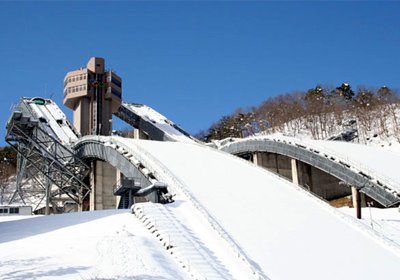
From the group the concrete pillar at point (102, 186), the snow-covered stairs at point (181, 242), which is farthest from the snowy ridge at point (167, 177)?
the concrete pillar at point (102, 186)

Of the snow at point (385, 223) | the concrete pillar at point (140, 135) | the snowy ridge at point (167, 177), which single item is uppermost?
the concrete pillar at point (140, 135)

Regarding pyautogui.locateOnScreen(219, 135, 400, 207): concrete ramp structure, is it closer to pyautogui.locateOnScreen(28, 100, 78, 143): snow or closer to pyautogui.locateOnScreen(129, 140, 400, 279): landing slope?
pyautogui.locateOnScreen(129, 140, 400, 279): landing slope

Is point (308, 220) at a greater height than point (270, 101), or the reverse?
point (270, 101)

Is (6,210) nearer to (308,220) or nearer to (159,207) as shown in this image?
(159,207)

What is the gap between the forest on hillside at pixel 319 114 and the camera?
75375 millimetres

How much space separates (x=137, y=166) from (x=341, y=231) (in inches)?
687

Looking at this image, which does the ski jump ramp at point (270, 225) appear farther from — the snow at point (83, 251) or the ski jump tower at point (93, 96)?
the ski jump tower at point (93, 96)

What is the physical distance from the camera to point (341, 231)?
2191 cm

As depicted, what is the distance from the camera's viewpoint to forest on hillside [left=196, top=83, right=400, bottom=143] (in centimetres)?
7538

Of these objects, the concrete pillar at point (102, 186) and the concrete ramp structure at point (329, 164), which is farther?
the concrete pillar at point (102, 186)

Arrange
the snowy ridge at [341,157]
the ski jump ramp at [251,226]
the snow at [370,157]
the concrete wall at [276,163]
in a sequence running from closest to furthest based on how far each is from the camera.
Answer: the ski jump ramp at [251,226], the snowy ridge at [341,157], the snow at [370,157], the concrete wall at [276,163]

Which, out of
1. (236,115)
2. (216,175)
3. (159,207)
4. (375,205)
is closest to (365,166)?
(375,205)

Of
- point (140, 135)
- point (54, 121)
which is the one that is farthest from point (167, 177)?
point (140, 135)

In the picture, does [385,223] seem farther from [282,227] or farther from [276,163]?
[276,163]
